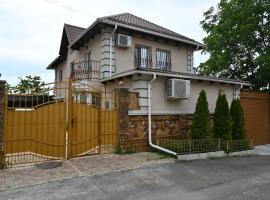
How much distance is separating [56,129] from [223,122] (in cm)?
618

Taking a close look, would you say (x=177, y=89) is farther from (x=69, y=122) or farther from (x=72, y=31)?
(x=72, y=31)

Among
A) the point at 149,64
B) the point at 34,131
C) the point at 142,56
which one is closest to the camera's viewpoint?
the point at 34,131

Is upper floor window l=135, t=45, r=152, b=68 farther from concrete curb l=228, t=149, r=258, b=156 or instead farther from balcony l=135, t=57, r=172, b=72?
concrete curb l=228, t=149, r=258, b=156

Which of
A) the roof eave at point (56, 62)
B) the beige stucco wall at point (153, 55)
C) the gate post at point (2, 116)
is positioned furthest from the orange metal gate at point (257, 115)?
the roof eave at point (56, 62)

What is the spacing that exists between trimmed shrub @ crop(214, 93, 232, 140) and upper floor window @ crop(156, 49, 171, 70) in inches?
166

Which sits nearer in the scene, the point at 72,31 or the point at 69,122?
A: the point at 69,122

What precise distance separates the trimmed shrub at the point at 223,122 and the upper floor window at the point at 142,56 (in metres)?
4.28

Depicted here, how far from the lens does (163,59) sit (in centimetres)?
1399

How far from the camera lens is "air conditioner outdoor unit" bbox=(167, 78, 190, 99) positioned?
32.2 feet

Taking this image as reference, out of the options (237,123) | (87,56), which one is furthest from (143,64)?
(237,123)

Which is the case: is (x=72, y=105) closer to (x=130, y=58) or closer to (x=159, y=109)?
(x=159, y=109)

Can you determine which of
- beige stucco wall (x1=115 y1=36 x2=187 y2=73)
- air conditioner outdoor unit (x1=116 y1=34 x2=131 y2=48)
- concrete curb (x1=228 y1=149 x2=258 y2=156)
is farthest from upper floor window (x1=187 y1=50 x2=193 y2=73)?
concrete curb (x1=228 y1=149 x2=258 y2=156)

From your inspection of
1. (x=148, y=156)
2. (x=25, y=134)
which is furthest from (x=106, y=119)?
(x=25, y=134)

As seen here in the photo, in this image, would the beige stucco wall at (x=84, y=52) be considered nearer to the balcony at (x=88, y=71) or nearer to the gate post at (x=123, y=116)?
the balcony at (x=88, y=71)
